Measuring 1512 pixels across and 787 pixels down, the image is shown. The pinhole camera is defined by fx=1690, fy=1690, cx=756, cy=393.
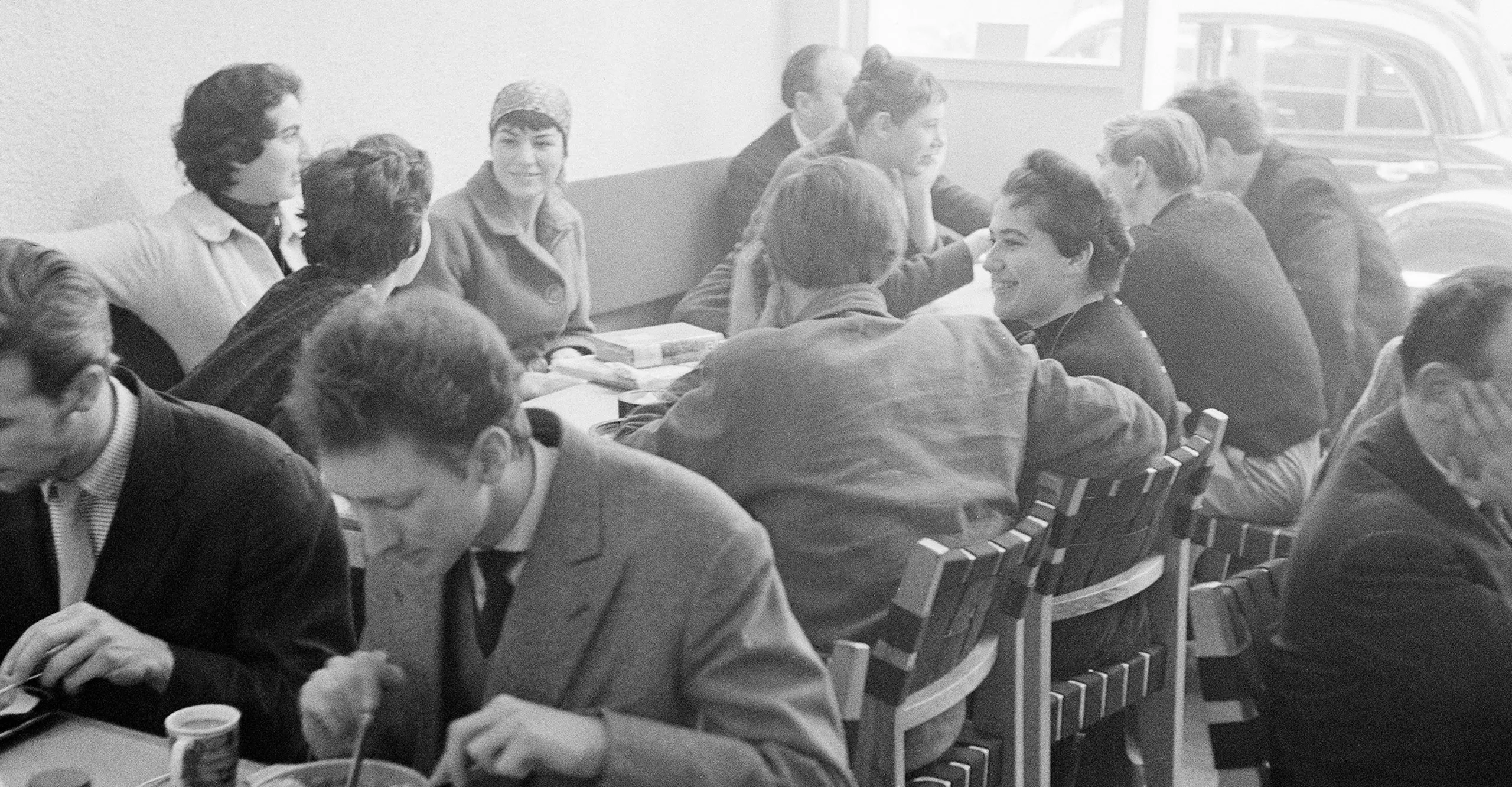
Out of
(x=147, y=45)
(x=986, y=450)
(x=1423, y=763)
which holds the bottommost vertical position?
(x=1423, y=763)

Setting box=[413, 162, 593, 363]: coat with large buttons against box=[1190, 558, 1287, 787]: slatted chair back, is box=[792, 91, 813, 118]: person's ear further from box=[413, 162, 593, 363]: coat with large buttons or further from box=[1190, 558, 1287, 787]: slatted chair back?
box=[1190, 558, 1287, 787]: slatted chair back

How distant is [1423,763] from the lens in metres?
1.97

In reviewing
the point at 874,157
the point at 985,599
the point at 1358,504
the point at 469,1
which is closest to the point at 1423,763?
the point at 1358,504

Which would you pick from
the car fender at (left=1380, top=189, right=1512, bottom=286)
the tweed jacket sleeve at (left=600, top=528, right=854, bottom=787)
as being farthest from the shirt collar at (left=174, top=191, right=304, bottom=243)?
the car fender at (left=1380, top=189, right=1512, bottom=286)

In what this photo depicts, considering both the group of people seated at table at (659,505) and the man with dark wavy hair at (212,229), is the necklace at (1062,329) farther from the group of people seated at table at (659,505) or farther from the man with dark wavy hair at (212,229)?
the man with dark wavy hair at (212,229)

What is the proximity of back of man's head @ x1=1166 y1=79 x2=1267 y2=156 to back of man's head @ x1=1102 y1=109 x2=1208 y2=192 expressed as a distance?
0.53 metres

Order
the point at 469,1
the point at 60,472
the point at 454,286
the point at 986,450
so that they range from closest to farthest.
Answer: the point at 60,472, the point at 986,450, the point at 454,286, the point at 469,1

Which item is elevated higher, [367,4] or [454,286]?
[367,4]

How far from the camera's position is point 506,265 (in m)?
4.48

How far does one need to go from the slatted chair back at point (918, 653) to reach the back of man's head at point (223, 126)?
1.98 metres

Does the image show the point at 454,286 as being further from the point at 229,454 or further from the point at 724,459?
the point at 229,454

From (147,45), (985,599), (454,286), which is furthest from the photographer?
(454,286)

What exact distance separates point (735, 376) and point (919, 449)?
0.29 metres

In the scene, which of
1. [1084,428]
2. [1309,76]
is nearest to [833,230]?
[1084,428]
